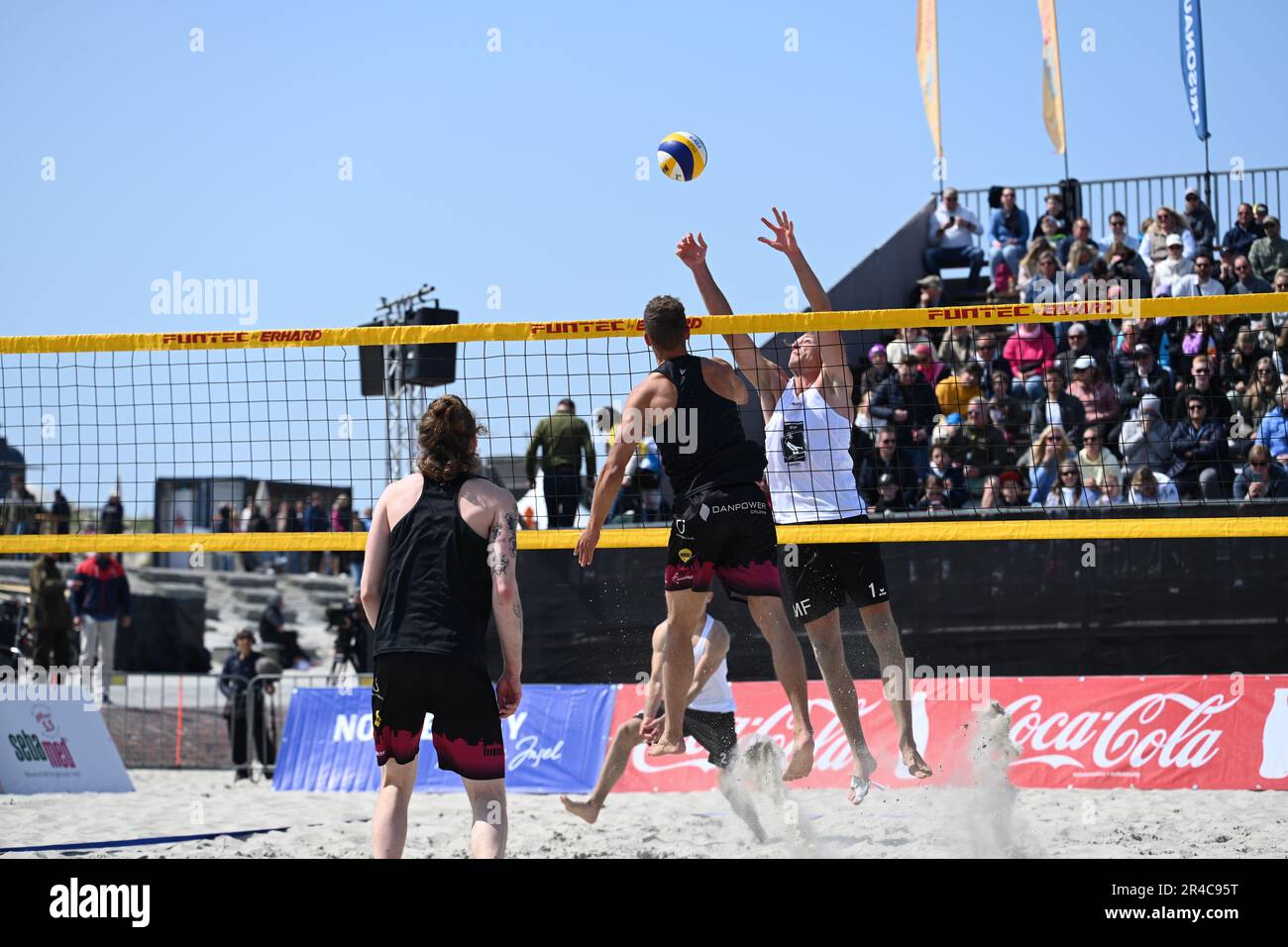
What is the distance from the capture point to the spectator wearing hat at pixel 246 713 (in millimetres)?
11453

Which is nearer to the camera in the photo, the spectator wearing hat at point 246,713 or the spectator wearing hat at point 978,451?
the spectator wearing hat at point 978,451

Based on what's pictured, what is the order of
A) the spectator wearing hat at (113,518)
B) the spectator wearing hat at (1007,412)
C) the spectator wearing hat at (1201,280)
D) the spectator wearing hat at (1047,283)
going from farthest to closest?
the spectator wearing hat at (113,518), the spectator wearing hat at (1047,283), the spectator wearing hat at (1201,280), the spectator wearing hat at (1007,412)

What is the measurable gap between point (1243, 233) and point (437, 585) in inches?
432

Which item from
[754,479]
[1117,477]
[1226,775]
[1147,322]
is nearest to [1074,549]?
[1117,477]

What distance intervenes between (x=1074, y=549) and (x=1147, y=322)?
253 centimetres

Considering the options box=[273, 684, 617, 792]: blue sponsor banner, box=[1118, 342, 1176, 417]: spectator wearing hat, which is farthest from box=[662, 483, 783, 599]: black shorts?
box=[1118, 342, 1176, 417]: spectator wearing hat

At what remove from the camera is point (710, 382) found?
571 cm

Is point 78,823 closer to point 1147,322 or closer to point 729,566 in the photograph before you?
point 729,566

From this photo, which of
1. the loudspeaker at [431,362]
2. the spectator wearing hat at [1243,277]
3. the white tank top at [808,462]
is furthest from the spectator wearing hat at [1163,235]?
the white tank top at [808,462]

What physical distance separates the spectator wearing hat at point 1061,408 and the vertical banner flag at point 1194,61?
6521 mm

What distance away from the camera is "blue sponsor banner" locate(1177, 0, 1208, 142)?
14914mm

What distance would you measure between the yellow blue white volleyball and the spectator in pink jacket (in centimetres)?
469

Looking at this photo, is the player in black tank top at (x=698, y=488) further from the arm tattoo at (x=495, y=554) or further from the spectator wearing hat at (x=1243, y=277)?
the spectator wearing hat at (x=1243, y=277)

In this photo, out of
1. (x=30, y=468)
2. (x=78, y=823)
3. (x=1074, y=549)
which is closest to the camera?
(x=30, y=468)
